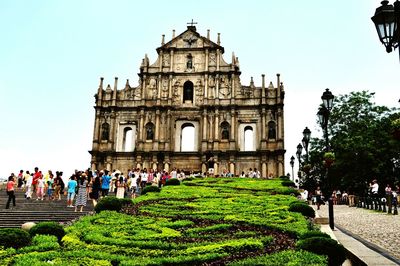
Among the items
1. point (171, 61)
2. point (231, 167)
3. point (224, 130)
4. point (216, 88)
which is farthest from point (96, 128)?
point (231, 167)

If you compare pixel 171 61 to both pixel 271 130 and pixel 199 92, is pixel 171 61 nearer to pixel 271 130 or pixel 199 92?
pixel 199 92

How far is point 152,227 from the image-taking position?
941 centimetres

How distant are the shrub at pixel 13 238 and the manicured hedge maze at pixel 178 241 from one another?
214 millimetres

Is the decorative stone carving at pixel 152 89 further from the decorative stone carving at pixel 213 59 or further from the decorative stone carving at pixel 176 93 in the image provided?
the decorative stone carving at pixel 213 59

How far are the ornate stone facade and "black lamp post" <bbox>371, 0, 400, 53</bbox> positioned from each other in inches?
1300

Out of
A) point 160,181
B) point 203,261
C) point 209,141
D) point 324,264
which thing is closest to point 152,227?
point 203,261

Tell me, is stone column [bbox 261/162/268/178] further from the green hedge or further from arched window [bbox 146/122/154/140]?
the green hedge

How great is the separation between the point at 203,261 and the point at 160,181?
2159 cm

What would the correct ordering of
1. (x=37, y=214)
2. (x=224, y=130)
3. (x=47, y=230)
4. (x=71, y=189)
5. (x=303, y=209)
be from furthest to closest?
(x=224, y=130)
(x=71, y=189)
(x=37, y=214)
(x=303, y=209)
(x=47, y=230)

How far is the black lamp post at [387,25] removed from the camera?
6.48 metres

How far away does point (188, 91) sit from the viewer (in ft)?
144

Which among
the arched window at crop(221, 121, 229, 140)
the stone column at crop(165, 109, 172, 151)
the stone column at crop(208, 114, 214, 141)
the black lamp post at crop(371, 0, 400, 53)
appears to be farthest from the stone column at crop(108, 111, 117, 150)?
the black lamp post at crop(371, 0, 400, 53)

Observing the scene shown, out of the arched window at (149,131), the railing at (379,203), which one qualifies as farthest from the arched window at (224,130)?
the railing at (379,203)

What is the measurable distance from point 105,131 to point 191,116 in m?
9.35
